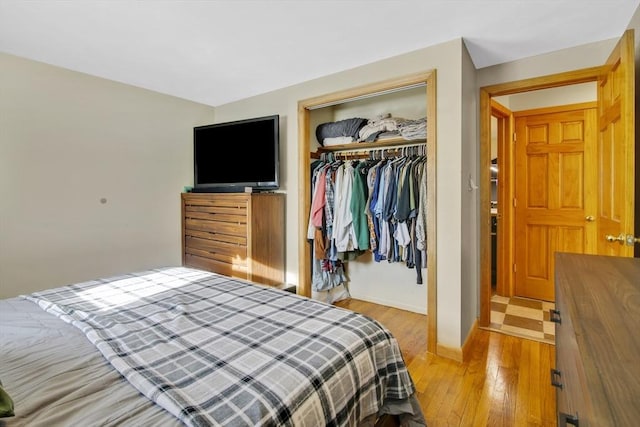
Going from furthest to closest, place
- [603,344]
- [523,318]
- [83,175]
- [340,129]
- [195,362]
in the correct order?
[340,129], [523,318], [83,175], [195,362], [603,344]

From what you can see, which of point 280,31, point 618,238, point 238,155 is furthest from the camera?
point 238,155

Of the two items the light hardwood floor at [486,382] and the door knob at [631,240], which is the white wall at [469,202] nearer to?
the light hardwood floor at [486,382]

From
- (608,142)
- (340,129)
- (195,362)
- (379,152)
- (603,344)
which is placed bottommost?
(195,362)

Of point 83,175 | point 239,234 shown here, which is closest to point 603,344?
point 239,234

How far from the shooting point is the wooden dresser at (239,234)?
2824 mm

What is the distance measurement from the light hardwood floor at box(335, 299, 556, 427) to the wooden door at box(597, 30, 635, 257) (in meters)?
0.86

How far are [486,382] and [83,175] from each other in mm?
3383

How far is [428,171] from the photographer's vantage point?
7.16 ft

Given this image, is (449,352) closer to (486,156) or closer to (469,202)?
(469,202)

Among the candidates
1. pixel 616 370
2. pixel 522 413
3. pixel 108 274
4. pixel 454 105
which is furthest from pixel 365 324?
pixel 108 274

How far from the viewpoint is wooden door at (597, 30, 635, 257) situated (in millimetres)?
1544

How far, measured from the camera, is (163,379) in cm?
89

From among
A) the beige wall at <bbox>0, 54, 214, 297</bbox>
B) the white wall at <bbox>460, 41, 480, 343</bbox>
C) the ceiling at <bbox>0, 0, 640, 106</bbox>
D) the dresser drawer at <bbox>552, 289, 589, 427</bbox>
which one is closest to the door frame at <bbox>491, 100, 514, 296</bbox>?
the white wall at <bbox>460, 41, 480, 343</bbox>

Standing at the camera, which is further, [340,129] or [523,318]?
[340,129]
